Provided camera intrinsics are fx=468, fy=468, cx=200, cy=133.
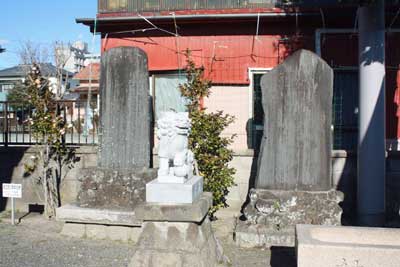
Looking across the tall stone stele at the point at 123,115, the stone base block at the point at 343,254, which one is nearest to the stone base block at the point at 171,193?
the stone base block at the point at 343,254

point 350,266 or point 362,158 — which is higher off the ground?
point 362,158

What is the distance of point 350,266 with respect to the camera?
14.7 feet

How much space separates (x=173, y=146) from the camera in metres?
5.38

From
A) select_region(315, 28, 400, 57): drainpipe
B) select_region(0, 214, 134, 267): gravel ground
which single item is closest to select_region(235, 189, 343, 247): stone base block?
select_region(0, 214, 134, 267): gravel ground

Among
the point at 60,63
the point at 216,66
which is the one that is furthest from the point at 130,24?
the point at 60,63

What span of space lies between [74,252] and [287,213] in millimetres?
3216

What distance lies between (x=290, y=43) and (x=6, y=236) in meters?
6.64

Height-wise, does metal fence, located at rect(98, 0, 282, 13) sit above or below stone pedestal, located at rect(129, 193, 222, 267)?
above

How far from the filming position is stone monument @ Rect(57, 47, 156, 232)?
7953mm

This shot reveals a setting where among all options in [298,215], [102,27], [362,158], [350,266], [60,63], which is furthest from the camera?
[60,63]

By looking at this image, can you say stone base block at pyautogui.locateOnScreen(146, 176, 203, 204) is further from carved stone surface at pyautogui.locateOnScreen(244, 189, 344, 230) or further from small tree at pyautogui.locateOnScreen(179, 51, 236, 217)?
small tree at pyautogui.locateOnScreen(179, 51, 236, 217)

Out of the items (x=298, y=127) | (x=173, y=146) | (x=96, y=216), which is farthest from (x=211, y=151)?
(x=173, y=146)

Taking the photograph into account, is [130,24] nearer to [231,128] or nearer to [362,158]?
[231,128]

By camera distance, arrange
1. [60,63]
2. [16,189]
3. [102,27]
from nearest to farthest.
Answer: [16,189], [102,27], [60,63]
